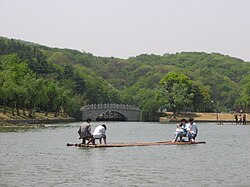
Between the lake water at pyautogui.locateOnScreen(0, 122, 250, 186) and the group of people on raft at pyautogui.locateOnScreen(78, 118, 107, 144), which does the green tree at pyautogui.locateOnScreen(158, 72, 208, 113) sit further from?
the lake water at pyautogui.locateOnScreen(0, 122, 250, 186)

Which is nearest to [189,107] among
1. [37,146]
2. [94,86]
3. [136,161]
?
[94,86]

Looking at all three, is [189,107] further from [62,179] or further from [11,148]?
[62,179]

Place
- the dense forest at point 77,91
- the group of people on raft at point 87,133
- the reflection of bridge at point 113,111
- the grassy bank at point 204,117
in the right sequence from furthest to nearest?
the reflection of bridge at point 113,111
the grassy bank at point 204,117
the dense forest at point 77,91
the group of people on raft at point 87,133

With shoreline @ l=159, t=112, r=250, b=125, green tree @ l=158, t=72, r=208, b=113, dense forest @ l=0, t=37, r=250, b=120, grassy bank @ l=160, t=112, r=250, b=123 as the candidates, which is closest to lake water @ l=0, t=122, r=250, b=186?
dense forest @ l=0, t=37, r=250, b=120

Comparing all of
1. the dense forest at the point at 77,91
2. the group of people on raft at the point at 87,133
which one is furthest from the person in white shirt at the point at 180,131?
the dense forest at the point at 77,91

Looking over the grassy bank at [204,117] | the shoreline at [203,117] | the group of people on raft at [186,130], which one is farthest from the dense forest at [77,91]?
the group of people on raft at [186,130]

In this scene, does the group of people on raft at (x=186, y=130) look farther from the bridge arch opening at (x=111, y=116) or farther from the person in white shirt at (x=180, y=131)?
the bridge arch opening at (x=111, y=116)

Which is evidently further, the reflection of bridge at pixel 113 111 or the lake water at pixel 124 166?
the reflection of bridge at pixel 113 111

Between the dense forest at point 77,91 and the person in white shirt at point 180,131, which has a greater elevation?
the dense forest at point 77,91

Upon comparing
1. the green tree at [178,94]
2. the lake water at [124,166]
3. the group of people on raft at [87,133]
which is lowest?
the lake water at [124,166]

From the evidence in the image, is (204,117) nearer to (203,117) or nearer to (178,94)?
(203,117)

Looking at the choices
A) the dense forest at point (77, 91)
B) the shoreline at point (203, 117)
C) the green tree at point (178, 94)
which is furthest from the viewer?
the green tree at point (178, 94)

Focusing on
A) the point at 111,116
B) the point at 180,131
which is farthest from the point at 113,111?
the point at 180,131

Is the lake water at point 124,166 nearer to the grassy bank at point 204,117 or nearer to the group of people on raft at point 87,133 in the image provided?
the group of people on raft at point 87,133
